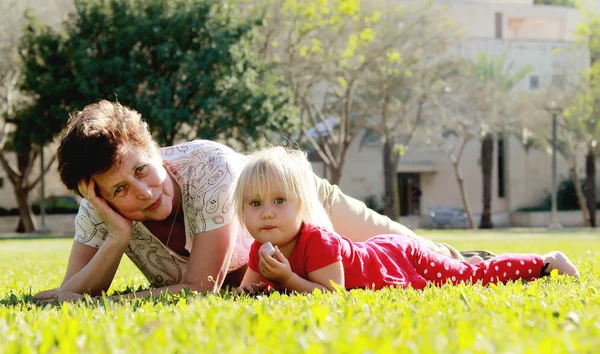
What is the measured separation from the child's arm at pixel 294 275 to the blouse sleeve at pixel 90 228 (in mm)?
1307

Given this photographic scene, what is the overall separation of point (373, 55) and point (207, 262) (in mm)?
26498

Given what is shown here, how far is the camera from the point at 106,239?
508 centimetres

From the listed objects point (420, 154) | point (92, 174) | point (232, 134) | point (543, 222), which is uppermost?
point (92, 174)

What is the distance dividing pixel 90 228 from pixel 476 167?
47592 mm

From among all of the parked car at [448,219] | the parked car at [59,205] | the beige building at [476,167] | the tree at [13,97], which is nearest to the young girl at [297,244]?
the tree at [13,97]

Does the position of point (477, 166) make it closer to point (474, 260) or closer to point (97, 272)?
point (474, 260)

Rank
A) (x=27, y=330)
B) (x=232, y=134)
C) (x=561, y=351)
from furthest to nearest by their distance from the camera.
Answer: (x=232, y=134) → (x=27, y=330) → (x=561, y=351)

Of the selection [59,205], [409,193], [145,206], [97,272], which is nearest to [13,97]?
[59,205]

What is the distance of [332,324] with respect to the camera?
3.03 metres

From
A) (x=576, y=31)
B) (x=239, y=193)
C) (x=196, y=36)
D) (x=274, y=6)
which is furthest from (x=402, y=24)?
(x=239, y=193)

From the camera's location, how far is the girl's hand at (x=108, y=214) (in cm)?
479

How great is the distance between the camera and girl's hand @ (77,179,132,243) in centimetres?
479

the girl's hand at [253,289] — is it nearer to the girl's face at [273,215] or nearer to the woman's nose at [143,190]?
the girl's face at [273,215]

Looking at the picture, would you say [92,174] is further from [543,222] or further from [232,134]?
[543,222]
